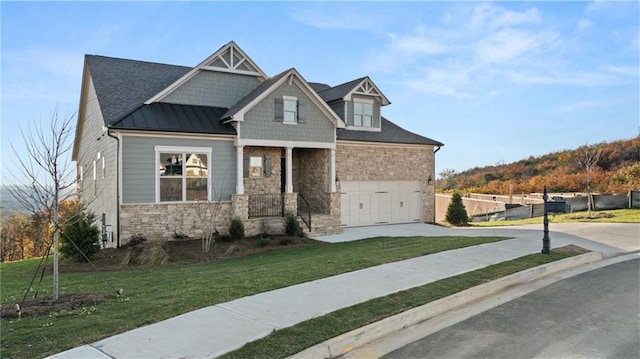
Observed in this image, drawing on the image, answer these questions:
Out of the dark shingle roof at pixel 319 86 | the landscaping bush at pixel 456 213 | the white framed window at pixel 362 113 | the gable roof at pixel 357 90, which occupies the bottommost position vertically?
the landscaping bush at pixel 456 213

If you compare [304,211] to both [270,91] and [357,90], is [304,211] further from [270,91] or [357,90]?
[357,90]

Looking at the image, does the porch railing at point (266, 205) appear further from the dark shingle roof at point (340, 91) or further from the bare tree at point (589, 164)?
the bare tree at point (589, 164)

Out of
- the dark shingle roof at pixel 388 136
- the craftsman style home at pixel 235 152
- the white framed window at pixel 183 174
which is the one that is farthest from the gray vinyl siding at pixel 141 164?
the dark shingle roof at pixel 388 136

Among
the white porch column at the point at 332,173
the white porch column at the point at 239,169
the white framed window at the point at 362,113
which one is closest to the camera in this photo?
the white porch column at the point at 239,169

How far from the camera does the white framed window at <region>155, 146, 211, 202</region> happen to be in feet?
51.6

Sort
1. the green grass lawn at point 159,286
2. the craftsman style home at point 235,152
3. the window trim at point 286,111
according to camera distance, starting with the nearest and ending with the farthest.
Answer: the green grass lawn at point 159,286 → the craftsman style home at point 235,152 → the window trim at point 286,111

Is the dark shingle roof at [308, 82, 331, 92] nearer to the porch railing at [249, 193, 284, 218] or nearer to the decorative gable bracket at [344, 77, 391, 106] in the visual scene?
the decorative gable bracket at [344, 77, 391, 106]

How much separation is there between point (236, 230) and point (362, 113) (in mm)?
9517

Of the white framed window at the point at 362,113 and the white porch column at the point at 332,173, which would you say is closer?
the white porch column at the point at 332,173

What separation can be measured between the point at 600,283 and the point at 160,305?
28.2 feet

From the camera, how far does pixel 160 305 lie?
690 centimetres

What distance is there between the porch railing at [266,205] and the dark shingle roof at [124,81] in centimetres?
598

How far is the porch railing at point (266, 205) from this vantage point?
18078mm

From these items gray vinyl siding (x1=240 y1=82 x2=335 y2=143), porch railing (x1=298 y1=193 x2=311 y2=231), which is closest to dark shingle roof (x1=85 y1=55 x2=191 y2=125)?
gray vinyl siding (x1=240 y1=82 x2=335 y2=143)
